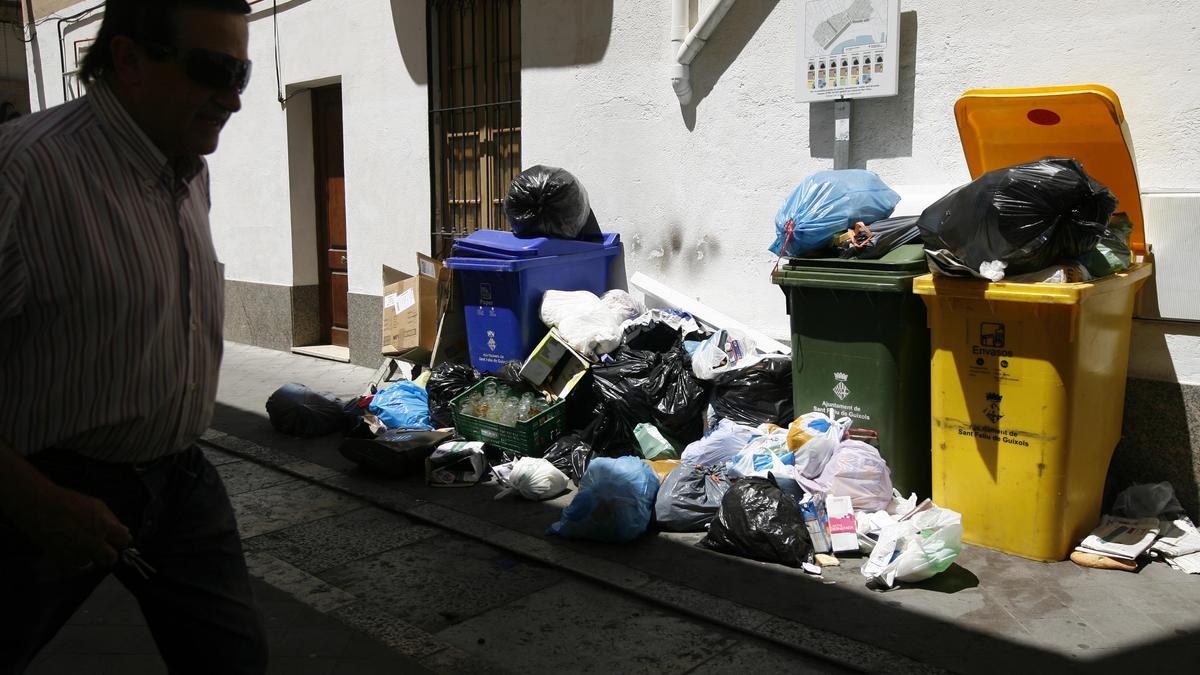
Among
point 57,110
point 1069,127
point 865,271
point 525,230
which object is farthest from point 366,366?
point 57,110

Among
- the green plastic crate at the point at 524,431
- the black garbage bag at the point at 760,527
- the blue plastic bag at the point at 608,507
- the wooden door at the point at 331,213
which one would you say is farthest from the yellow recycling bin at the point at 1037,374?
the wooden door at the point at 331,213

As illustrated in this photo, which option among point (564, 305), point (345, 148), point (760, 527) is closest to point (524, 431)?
point (564, 305)

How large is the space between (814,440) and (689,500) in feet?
2.18

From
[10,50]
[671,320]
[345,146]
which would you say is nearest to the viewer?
[671,320]

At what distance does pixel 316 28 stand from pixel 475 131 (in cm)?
244

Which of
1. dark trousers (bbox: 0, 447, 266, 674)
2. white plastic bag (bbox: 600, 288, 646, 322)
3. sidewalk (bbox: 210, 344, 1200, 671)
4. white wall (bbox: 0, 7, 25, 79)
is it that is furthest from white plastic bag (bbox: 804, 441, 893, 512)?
white wall (bbox: 0, 7, 25, 79)

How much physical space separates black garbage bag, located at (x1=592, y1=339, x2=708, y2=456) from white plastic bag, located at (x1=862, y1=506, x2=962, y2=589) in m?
1.61

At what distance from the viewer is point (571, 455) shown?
5.52 metres

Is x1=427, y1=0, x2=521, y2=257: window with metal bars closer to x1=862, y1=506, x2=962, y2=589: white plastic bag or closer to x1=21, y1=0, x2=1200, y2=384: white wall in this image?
x1=21, y1=0, x2=1200, y2=384: white wall

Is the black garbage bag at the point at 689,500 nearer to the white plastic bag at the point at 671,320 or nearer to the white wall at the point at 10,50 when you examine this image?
the white plastic bag at the point at 671,320

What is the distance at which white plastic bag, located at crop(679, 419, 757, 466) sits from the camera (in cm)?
490

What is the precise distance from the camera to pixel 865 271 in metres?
4.54

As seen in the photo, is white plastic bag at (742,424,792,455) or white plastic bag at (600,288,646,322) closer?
white plastic bag at (742,424,792,455)

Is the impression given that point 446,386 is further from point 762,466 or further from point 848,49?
point 848,49
